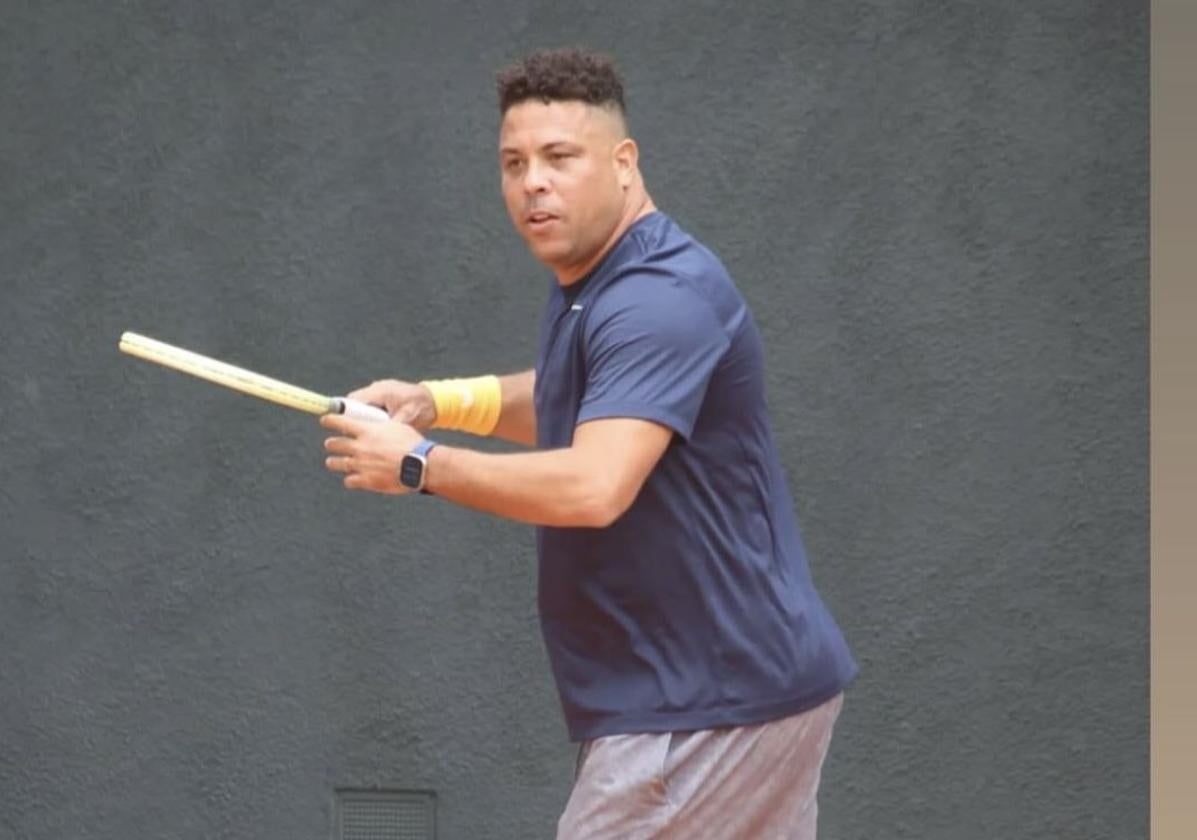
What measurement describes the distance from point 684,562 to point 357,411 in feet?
1.97

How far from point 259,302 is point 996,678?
1923 mm

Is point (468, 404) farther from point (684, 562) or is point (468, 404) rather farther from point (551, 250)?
point (684, 562)

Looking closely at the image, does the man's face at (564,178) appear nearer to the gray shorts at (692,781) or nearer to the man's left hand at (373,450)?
the man's left hand at (373,450)

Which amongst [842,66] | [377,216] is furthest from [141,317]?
[842,66]

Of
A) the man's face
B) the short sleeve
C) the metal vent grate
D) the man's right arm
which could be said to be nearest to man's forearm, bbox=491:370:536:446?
the man's right arm

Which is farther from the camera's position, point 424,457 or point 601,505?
point 424,457

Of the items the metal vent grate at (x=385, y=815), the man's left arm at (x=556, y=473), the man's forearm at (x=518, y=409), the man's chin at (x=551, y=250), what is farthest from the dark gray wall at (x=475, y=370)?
the man's left arm at (x=556, y=473)

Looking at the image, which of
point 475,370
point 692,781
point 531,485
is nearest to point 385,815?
point 475,370

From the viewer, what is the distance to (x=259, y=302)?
5.41 metres

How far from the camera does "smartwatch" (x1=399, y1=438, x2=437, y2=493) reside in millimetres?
3664

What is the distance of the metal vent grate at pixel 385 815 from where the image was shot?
5.38m

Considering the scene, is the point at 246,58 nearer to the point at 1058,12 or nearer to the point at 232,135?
the point at 232,135

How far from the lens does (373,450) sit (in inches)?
146

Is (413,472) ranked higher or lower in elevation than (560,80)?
lower
